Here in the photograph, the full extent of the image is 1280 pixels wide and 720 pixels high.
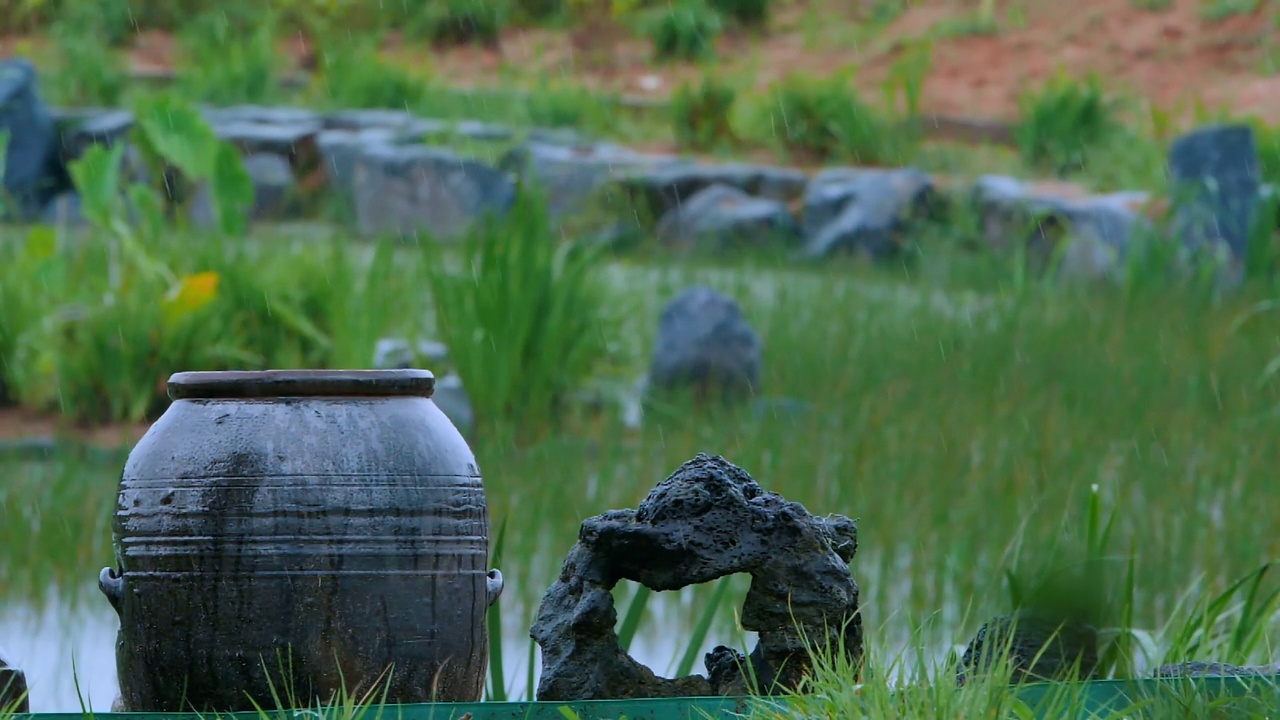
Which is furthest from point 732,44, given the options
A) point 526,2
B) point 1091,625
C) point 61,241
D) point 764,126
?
point 1091,625

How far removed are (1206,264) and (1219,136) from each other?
136 cm

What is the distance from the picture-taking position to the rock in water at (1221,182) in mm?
8398

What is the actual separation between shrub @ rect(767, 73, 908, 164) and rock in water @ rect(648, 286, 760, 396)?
641cm

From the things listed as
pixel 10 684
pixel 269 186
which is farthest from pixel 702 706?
pixel 269 186

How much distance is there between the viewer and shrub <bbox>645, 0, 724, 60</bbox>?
15.5 m

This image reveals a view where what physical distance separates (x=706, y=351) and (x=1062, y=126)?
23.7ft

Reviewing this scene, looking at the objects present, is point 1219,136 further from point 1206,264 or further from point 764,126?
point 764,126

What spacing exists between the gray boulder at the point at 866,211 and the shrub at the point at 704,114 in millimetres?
1955

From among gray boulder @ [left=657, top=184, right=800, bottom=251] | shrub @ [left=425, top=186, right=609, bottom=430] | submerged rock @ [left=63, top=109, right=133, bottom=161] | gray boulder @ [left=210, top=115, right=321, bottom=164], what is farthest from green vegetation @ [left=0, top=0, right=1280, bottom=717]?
submerged rock @ [left=63, top=109, right=133, bottom=161]

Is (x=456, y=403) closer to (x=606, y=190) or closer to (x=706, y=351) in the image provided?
(x=706, y=351)

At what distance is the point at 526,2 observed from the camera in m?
17.2

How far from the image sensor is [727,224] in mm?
9828

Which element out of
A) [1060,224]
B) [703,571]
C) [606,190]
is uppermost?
[703,571]

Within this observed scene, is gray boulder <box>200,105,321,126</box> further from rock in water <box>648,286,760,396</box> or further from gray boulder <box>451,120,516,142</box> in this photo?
rock in water <box>648,286,760,396</box>
